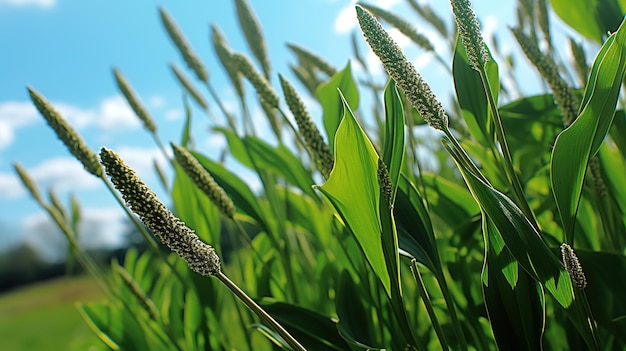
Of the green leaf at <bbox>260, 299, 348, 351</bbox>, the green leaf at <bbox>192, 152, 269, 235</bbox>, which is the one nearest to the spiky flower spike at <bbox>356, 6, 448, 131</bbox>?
the green leaf at <bbox>260, 299, 348, 351</bbox>

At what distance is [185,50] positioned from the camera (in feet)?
2.27

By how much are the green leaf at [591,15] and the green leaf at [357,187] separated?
0.36 meters

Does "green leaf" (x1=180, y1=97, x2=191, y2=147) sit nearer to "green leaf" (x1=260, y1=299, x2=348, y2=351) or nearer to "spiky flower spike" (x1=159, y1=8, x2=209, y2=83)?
"spiky flower spike" (x1=159, y1=8, x2=209, y2=83)

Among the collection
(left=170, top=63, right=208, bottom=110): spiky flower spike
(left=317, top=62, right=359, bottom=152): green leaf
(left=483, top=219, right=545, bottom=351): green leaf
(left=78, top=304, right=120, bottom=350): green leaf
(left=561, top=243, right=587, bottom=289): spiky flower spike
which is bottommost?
(left=483, top=219, right=545, bottom=351): green leaf

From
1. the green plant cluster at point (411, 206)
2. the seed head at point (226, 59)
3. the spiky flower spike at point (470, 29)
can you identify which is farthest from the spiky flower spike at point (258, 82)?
the spiky flower spike at point (470, 29)

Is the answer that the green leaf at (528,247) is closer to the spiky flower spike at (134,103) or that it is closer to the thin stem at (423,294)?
the thin stem at (423,294)

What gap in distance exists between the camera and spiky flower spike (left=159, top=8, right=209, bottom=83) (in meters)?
0.68

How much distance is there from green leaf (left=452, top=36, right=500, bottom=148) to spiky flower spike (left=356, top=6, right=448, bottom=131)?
127 mm

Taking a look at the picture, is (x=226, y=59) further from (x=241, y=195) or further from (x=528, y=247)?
(x=528, y=247)

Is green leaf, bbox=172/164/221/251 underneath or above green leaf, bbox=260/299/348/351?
above

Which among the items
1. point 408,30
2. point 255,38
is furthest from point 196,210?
point 408,30

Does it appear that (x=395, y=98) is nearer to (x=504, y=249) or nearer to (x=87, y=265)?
(x=504, y=249)

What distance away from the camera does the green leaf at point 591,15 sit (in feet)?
1.82

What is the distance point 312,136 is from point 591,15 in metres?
0.37
